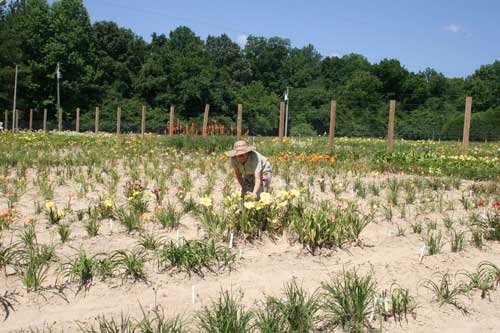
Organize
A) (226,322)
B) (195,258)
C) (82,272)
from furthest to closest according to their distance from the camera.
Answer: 1. (195,258)
2. (82,272)
3. (226,322)

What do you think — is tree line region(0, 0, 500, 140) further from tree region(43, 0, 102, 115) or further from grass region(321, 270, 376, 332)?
grass region(321, 270, 376, 332)

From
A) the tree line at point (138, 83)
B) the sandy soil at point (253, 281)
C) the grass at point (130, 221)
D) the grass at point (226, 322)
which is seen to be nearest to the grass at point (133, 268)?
the sandy soil at point (253, 281)

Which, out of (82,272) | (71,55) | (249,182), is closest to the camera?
(82,272)

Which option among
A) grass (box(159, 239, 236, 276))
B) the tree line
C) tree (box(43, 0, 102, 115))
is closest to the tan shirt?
grass (box(159, 239, 236, 276))

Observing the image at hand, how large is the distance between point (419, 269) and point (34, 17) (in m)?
48.3

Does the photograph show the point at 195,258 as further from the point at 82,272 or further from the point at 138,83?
the point at 138,83

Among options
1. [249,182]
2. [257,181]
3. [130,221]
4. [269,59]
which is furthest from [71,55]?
[257,181]

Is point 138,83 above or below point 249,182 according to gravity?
above

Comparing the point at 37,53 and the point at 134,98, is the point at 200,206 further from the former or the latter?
the point at 37,53

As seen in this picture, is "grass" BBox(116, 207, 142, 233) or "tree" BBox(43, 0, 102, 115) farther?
"tree" BBox(43, 0, 102, 115)

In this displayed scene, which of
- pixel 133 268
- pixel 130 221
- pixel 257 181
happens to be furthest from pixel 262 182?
pixel 133 268

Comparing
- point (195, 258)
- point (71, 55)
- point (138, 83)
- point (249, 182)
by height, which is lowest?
point (195, 258)

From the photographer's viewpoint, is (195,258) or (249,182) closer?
(195,258)

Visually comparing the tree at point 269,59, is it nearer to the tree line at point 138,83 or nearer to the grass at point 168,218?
the tree line at point 138,83
